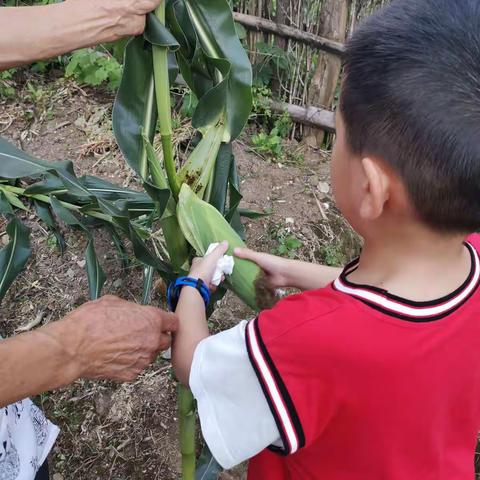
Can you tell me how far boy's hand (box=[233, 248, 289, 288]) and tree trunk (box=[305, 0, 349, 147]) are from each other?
5.39 feet

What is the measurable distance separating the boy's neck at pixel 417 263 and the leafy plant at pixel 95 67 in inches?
84.0

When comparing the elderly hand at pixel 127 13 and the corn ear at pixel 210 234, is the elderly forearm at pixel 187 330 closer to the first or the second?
the corn ear at pixel 210 234

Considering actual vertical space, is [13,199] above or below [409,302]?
below

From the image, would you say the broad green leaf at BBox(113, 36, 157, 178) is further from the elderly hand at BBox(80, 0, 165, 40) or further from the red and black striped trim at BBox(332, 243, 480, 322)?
the red and black striped trim at BBox(332, 243, 480, 322)

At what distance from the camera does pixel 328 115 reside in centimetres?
265

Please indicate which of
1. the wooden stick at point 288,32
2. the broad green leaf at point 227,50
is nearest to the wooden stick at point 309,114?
the wooden stick at point 288,32

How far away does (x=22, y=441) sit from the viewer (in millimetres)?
1135

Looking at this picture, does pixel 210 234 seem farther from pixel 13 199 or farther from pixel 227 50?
pixel 13 199

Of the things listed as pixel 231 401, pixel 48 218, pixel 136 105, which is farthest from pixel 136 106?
pixel 48 218

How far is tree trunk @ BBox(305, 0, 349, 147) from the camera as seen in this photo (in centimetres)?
240

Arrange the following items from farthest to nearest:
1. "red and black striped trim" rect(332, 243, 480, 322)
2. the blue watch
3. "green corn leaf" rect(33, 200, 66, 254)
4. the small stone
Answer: the small stone
"green corn leaf" rect(33, 200, 66, 254)
the blue watch
"red and black striped trim" rect(332, 243, 480, 322)

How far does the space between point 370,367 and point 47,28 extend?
3.12 ft

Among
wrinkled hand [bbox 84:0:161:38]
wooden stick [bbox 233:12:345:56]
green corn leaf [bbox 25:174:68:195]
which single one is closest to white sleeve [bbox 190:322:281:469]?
wrinkled hand [bbox 84:0:161:38]

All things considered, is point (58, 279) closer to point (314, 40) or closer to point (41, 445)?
point (41, 445)
